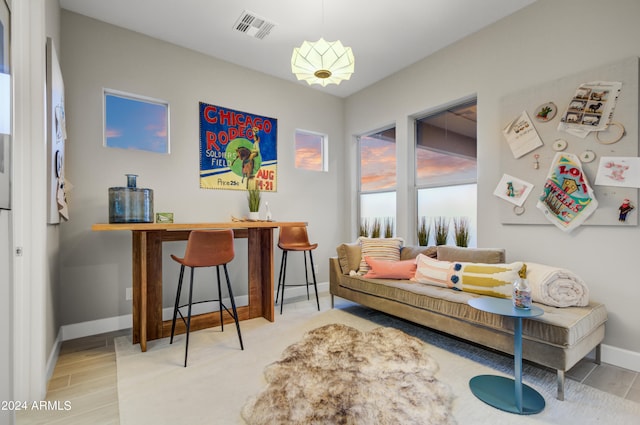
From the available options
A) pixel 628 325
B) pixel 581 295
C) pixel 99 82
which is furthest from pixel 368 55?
pixel 628 325

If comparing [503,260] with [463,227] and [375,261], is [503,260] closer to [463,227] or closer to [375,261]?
[463,227]

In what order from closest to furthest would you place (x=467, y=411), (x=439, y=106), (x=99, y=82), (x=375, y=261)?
1. (x=467, y=411)
2. (x=99, y=82)
3. (x=375, y=261)
4. (x=439, y=106)

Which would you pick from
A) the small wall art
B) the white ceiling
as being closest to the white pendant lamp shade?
the white ceiling

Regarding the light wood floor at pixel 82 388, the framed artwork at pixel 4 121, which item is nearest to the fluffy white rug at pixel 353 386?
the light wood floor at pixel 82 388

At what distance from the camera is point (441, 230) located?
3584 mm

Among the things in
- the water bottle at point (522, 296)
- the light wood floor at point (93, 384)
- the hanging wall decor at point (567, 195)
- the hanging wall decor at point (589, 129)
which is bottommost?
the light wood floor at point (93, 384)

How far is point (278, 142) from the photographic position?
13.6ft

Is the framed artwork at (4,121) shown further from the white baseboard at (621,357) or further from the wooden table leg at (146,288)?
the white baseboard at (621,357)

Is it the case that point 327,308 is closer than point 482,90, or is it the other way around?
point 482,90

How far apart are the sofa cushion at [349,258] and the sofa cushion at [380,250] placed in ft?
0.19

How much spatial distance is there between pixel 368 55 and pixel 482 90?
4.45 feet

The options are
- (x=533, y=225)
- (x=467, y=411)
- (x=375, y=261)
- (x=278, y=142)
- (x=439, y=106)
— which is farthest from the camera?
(x=278, y=142)

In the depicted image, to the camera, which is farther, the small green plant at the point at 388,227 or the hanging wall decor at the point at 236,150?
the small green plant at the point at 388,227

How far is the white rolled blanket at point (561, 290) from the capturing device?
2.19m
